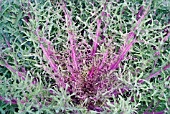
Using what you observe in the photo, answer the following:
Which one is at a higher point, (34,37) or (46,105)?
(34,37)

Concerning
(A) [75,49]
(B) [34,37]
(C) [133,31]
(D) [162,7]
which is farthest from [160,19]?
(B) [34,37]

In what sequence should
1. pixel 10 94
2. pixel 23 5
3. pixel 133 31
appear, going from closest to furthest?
pixel 10 94 < pixel 133 31 < pixel 23 5

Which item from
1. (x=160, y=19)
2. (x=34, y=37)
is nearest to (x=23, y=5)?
(x=34, y=37)

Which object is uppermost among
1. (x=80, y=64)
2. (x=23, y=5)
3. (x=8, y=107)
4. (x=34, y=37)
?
(x=23, y=5)

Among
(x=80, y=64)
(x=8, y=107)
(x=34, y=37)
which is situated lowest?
(x=8, y=107)

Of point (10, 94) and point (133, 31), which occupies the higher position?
point (133, 31)

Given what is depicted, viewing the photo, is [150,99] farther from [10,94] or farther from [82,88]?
[10,94]

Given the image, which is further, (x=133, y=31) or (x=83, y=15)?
(x=83, y=15)

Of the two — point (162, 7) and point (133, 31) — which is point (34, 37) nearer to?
point (133, 31)

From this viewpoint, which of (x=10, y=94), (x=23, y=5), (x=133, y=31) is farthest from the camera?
(x=23, y=5)
